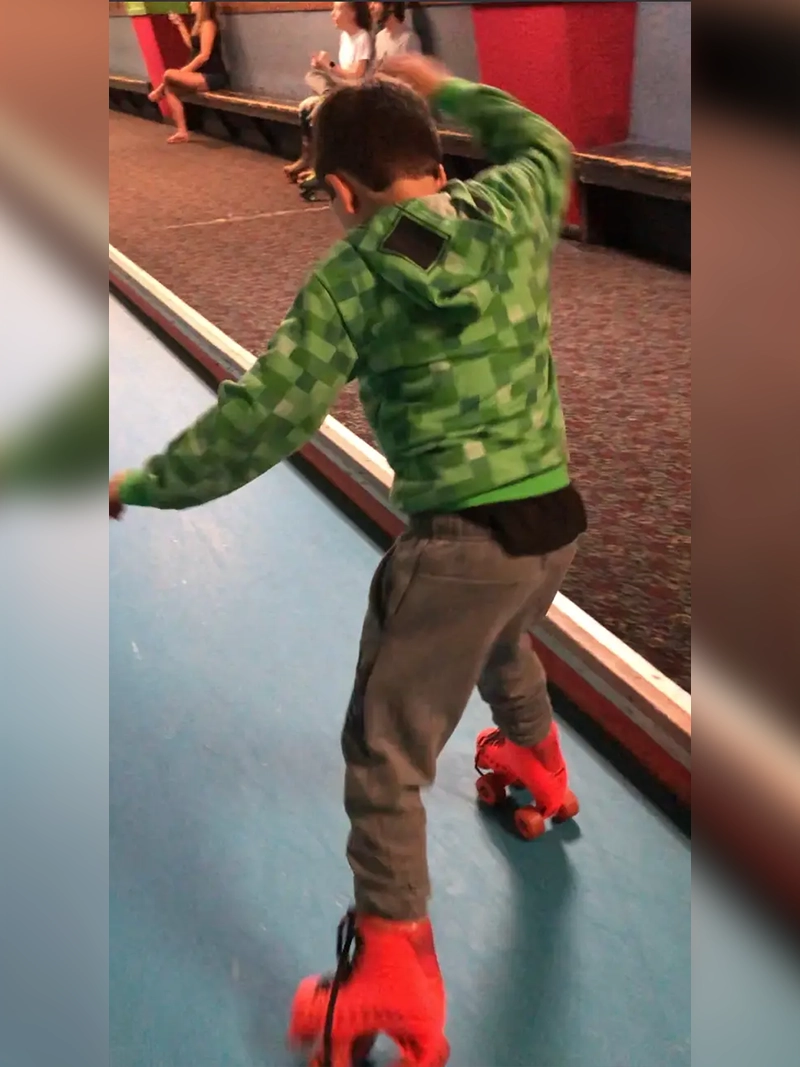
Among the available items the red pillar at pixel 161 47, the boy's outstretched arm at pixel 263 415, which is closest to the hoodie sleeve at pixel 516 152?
the boy's outstretched arm at pixel 263 415

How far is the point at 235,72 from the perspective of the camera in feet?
17.9

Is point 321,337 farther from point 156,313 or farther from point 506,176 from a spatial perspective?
point 156,313

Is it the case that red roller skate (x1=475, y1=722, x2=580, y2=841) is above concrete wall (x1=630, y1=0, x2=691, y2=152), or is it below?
below

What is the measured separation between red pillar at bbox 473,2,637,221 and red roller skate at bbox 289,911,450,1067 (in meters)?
2.22

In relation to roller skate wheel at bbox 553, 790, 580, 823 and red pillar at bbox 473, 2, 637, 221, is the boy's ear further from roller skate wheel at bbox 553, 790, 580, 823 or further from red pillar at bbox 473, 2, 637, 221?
red pillar at bbox 473, 2, 637, 221

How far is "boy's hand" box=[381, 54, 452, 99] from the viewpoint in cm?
80

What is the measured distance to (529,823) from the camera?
1039 mm

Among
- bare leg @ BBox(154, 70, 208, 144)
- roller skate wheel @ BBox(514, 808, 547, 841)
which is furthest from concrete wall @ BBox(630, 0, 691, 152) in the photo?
bare leg @ BBox(154, 70, 208, 144)

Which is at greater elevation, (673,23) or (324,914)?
(673,23)

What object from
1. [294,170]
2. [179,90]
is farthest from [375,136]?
[179,90]

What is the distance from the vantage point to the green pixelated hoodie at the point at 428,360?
0.67m

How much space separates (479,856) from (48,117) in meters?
0.87

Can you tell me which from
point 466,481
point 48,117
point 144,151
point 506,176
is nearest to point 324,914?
point 466,481

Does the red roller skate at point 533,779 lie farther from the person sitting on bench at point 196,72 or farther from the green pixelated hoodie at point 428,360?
the person sitting on bench at point 196,72
